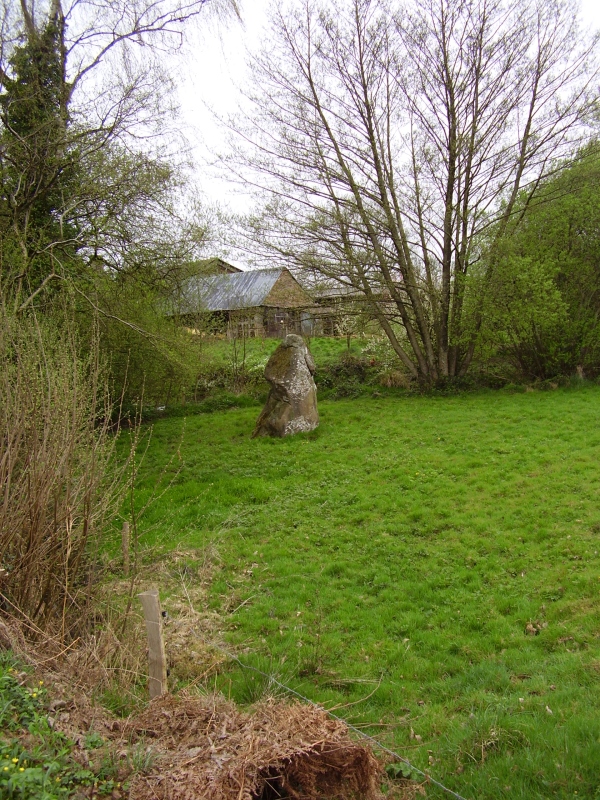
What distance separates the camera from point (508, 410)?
561 inches

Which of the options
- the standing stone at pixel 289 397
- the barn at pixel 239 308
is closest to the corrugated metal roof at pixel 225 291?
the barn at pixel 239 308

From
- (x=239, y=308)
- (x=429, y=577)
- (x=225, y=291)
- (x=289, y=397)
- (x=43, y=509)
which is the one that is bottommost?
(x=429, y=577)

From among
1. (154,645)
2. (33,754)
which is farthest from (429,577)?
(33,754)

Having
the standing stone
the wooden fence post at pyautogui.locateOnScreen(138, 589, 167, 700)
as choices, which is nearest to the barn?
the standing stone

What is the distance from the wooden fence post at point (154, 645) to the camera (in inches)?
157

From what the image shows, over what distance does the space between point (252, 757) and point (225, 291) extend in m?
19.9

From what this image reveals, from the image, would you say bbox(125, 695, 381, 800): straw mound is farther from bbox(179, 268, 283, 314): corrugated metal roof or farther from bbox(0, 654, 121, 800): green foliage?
bbox(179, 268, 283, 314): corrugated metal roof

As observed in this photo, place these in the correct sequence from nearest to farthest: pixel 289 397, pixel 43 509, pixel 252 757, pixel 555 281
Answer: pixel 252 757 → pixel 43 509 → pixel 289 397 → pixel 555 281

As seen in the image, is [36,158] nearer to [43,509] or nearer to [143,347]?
[143,347]

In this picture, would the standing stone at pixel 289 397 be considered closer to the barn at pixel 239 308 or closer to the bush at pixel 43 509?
the barn at pixel 239 308

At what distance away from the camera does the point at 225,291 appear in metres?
21.6

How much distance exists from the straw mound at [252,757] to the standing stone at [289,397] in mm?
10525

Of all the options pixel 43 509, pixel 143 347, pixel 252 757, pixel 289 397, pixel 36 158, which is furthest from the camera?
pixel 143 347

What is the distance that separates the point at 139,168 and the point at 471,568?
32.9 feet
